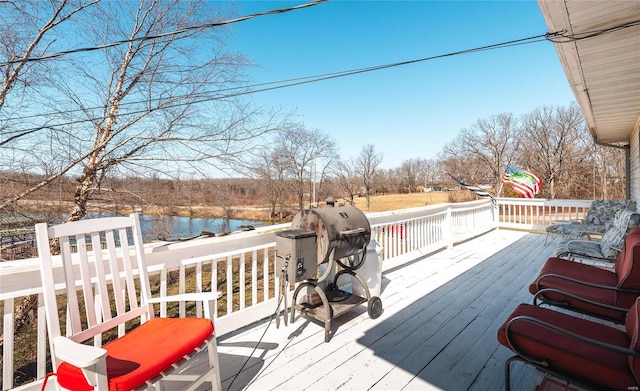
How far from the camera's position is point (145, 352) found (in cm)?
142

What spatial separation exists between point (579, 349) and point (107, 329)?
8.45 feet

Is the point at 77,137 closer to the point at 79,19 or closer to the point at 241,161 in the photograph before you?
the point at 79,19

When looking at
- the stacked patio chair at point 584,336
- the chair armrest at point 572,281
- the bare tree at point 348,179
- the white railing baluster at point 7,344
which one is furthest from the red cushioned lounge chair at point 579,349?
the bare tree at point 348,179

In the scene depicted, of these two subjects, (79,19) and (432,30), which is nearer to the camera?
(79,19)

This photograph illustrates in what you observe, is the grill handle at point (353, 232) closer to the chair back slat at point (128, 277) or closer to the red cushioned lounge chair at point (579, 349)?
the red cushioned lounge chair at point (579, 349)

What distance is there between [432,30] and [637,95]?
3942 millimetres

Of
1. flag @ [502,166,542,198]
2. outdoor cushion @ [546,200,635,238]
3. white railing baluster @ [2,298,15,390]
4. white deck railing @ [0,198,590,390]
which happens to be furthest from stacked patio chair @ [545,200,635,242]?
white railing baluster @ [2,298,15,390]

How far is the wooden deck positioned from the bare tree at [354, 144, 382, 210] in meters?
26.5

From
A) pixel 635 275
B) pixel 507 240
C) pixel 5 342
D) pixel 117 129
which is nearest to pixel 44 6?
pixel 117 129

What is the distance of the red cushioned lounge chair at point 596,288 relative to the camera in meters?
2.10

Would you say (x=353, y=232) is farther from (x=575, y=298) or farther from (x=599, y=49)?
(x=599, y=49)

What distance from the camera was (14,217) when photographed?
4.11 m

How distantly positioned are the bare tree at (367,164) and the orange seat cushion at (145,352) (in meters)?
29.0

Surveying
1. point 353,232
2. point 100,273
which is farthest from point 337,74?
point 100,273
